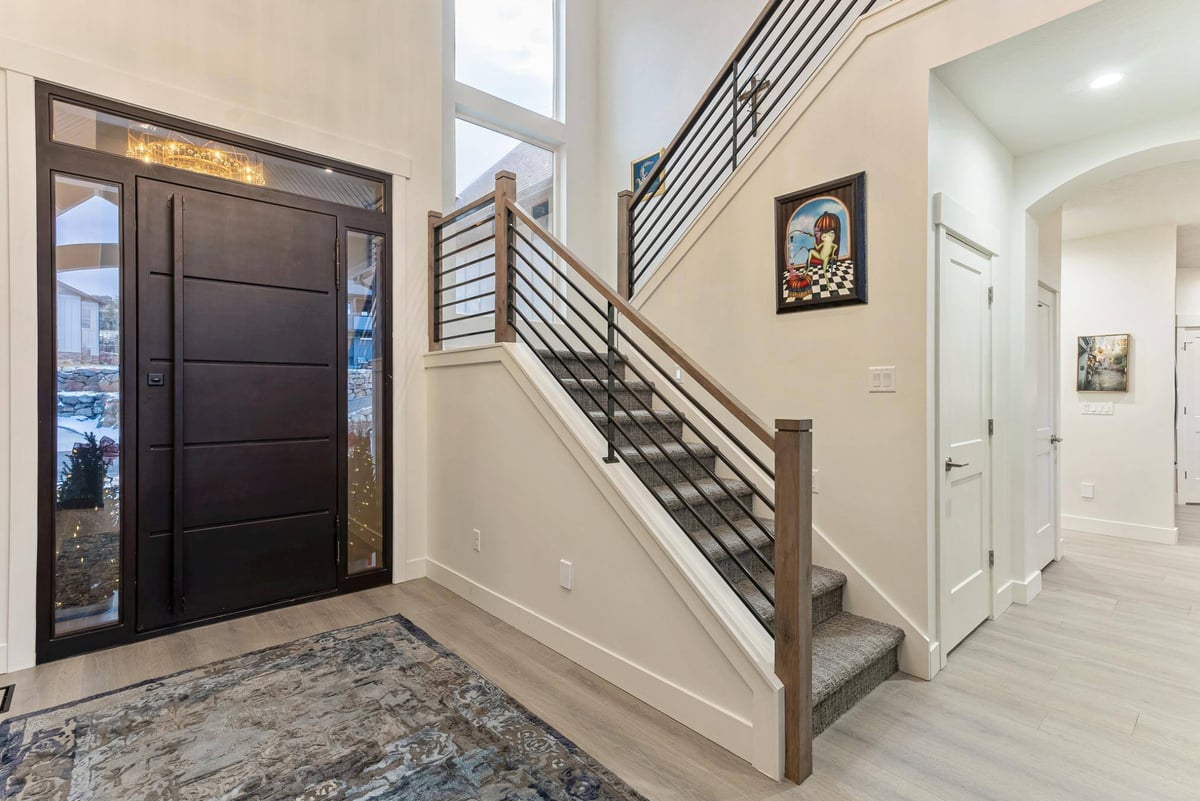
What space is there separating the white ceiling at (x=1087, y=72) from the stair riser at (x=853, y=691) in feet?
8.62

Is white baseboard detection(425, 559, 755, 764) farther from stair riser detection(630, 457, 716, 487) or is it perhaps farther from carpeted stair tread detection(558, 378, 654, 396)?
carpeted stair tread detection(558, 378, 654, 396)

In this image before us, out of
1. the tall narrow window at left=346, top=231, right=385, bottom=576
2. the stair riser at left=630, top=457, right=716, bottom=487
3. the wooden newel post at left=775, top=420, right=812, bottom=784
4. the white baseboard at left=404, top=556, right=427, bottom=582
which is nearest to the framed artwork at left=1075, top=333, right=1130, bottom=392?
the stair riser at left=630, top=457, right=716, bottom=487

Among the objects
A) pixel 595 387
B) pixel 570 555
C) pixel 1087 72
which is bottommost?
pixel 570 555

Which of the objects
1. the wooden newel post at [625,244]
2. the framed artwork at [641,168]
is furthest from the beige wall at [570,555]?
the framed artwork at [641,168]

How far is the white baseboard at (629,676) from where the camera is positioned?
1.98 meters

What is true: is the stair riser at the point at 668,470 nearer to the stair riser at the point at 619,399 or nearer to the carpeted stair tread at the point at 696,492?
the carpeted stair tread at the point at 696,492

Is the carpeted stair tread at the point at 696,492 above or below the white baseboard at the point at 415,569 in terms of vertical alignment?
above

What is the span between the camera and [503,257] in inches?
127

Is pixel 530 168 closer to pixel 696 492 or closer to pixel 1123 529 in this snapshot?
pixel 696 492

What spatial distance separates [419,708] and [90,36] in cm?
354

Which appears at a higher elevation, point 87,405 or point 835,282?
point 835,282

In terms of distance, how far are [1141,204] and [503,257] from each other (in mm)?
4997

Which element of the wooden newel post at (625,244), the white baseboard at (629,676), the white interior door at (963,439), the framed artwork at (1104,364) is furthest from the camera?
the framed artwork at (1104,364)

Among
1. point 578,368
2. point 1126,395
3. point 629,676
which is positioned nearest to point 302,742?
point 629,676
